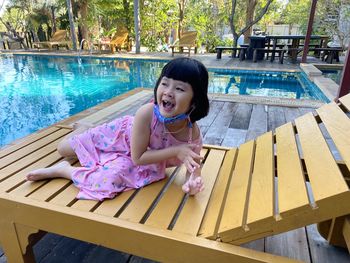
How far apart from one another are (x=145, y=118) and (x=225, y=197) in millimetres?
560

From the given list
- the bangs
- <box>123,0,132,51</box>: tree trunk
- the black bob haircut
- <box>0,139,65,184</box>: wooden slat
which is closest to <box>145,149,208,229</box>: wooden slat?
the black bob haircut

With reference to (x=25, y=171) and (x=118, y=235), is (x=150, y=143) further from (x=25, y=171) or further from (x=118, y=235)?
(x=25, y=171)

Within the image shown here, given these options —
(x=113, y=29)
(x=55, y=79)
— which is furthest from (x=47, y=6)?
(x=55, y=79)

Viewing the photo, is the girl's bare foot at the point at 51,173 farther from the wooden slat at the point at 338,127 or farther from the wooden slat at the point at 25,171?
the wooden slat at the point at 338,127

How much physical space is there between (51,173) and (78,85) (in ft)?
20.3

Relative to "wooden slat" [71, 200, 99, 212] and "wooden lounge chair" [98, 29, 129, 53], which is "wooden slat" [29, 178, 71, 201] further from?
"wooden lounge chair" [98, 29, 129, 53]

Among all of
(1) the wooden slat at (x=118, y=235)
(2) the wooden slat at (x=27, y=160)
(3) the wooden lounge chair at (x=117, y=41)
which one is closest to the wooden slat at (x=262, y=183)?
(1) the wooden slat at (x=118, y=235)

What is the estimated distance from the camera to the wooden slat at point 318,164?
0.94m

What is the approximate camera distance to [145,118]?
140 cm

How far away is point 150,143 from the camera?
1.51m

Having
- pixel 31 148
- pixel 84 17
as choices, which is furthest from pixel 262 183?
pixel 84 17

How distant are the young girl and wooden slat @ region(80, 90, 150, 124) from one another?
186 centimetres

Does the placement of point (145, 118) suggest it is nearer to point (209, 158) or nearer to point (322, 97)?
point (209, 158)

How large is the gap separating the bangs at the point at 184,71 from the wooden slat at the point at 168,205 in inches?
22.8
